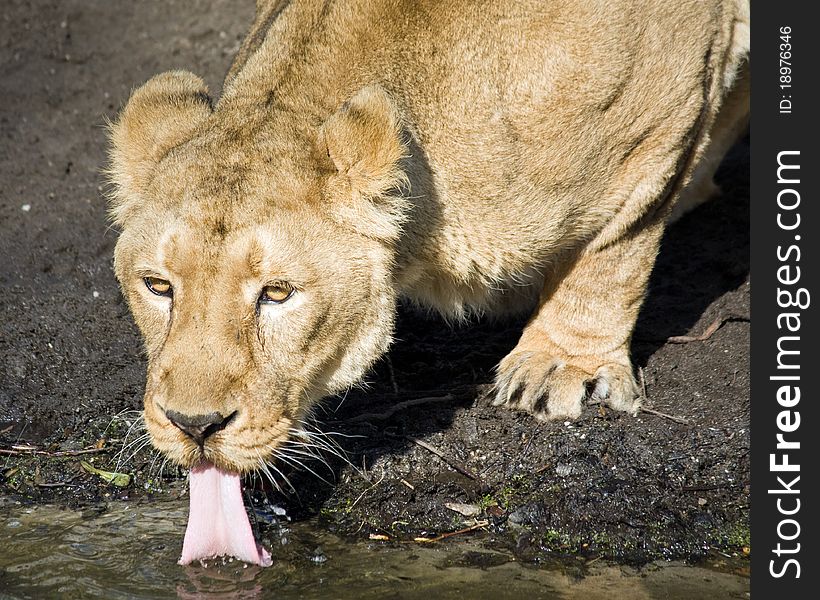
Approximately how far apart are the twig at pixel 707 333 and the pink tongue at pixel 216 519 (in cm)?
280

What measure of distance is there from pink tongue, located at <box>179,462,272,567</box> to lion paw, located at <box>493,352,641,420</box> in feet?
5.53

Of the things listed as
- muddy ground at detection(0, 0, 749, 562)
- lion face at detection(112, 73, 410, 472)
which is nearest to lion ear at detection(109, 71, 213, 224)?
lion face at detection(112, 73, 410, 472)

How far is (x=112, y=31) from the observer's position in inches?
379

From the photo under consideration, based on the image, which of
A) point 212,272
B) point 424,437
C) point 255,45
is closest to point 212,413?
point 212,272

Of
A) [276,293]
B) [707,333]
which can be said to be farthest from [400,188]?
[707,333]

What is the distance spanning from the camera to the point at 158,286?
431 centimetres

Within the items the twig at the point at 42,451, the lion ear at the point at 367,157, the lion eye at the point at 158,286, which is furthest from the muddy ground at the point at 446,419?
the lion ear at the point at 367,157

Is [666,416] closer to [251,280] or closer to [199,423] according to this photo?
[251,280]

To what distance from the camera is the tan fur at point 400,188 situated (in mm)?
4172

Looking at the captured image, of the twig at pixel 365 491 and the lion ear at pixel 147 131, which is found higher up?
the lion ear at pixel 147 131

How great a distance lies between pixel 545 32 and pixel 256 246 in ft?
5.42

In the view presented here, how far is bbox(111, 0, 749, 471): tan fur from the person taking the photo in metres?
4.17

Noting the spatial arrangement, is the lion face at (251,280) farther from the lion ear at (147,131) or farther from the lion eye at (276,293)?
the lion ear at (147,131)
